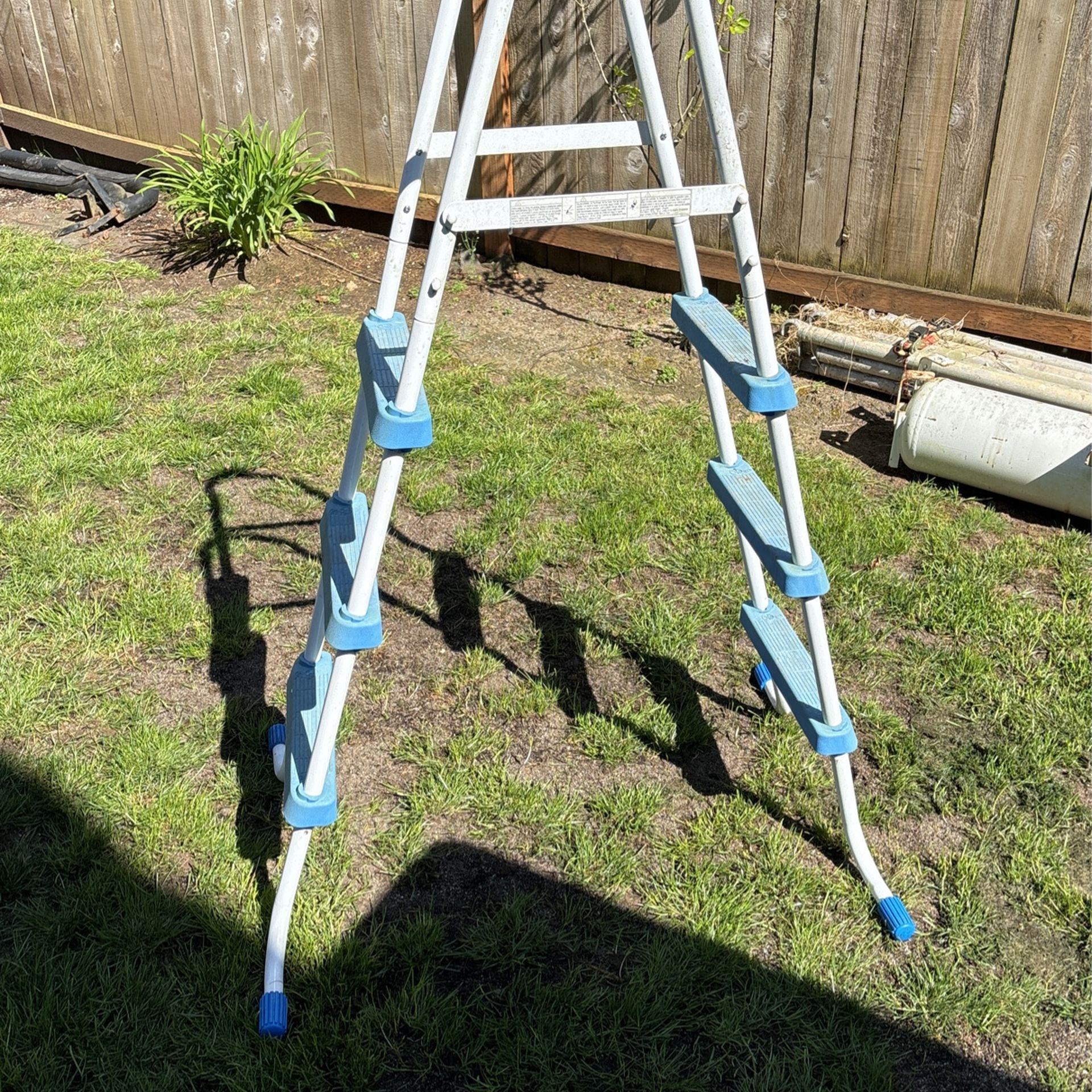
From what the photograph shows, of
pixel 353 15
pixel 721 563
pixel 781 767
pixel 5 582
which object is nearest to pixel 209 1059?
pixel 781 767

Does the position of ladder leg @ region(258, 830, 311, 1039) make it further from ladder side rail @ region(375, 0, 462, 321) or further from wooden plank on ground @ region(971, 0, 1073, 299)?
wooden plank on ground @ region(971, 0, 1073, 299)

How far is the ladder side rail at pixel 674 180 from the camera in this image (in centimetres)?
212

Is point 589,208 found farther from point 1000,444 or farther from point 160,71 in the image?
point 160,71

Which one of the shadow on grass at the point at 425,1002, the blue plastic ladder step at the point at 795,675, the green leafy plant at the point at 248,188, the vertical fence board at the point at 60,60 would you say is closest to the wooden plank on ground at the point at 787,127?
the green leafy plant at the point at 248,188

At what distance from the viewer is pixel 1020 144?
4.25 meters

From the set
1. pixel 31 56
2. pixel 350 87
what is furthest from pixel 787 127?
pixel 31 56

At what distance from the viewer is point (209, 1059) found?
6.84 feet

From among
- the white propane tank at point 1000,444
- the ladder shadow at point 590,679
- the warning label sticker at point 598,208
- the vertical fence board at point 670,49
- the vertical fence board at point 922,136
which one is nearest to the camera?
the warning label sticker at point 598,208

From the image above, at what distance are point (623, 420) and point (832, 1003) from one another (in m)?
2.55

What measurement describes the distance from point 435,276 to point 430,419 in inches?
9.0

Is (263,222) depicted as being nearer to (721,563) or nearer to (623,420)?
(623,420)

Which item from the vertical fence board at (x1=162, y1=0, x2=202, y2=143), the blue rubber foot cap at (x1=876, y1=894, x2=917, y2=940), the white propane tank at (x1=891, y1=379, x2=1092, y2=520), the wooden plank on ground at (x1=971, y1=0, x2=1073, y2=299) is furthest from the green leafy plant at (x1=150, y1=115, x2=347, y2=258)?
the blue rubber foot cap at (x1=876, y1=894, x2=917, y2=940)

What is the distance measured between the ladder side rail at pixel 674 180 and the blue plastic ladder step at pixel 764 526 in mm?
54

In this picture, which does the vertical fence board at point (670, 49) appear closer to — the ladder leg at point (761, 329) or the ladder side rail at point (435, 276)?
the ladder leg at point (761, 329)
